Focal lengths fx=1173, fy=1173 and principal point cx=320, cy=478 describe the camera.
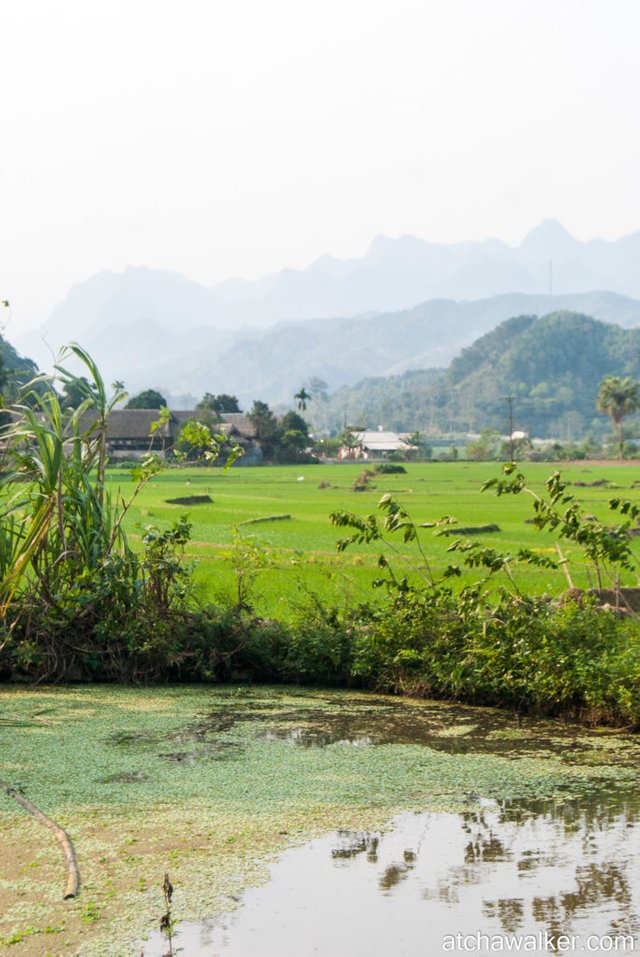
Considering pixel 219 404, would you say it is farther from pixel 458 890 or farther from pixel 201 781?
pixel 458 890

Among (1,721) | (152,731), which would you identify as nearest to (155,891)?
(152,731)

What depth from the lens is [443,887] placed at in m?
4.46

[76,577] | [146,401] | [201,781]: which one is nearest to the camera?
[201,781]

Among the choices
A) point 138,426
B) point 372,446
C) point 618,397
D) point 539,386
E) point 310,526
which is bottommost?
point 310,526

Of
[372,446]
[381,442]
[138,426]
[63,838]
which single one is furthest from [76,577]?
[381,442]

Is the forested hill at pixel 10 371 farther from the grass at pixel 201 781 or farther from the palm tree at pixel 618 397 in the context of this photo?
the palm tree at pixel 618 397

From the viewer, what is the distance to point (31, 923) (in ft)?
13.4

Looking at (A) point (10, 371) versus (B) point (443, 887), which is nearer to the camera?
(B) point (443, 887)

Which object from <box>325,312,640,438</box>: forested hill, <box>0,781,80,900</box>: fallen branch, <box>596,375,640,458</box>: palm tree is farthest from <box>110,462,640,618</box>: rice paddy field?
<box>325,312,640,438</box>: forested hill

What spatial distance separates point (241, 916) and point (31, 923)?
73 centimetres

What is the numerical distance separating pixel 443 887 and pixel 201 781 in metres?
1.70

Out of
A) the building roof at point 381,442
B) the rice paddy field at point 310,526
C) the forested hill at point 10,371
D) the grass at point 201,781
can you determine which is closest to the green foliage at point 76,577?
the grass at point 201,781

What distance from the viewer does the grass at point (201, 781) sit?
4.31 metres

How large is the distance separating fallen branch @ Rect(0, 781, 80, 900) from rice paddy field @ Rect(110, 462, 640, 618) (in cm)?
318
